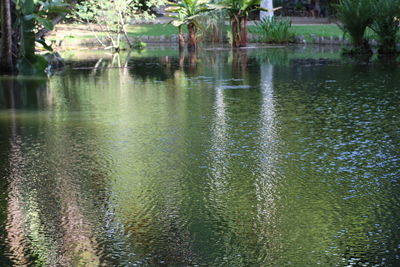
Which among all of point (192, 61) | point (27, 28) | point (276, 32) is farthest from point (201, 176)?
point (276, 32)

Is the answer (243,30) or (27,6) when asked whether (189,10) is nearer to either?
(243,30)

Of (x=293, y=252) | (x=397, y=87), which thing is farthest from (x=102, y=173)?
(x=397, y=87)

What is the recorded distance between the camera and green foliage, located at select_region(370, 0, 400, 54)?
68.3 feet

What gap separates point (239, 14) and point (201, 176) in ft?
66.2

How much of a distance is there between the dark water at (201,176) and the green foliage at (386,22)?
324 inches

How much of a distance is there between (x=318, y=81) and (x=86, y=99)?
15.1ft

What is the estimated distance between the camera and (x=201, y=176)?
22.0 feet

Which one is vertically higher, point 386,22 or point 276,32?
point 386,22

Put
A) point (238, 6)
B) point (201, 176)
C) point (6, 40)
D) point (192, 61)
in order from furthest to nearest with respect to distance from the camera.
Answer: point (238, 6), point (192, 61), point (6, 40), point (201, 176)

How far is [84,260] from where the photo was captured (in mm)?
4617

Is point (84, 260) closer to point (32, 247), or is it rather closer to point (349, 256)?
point (32, 247)

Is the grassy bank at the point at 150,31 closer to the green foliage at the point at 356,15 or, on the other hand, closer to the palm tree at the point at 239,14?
the palm tree at the point at 239,14

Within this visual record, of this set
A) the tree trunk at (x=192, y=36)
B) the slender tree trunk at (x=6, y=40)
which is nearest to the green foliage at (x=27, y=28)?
the slender tree trunk at (x=6, y=40)

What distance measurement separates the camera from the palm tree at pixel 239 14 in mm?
26047
